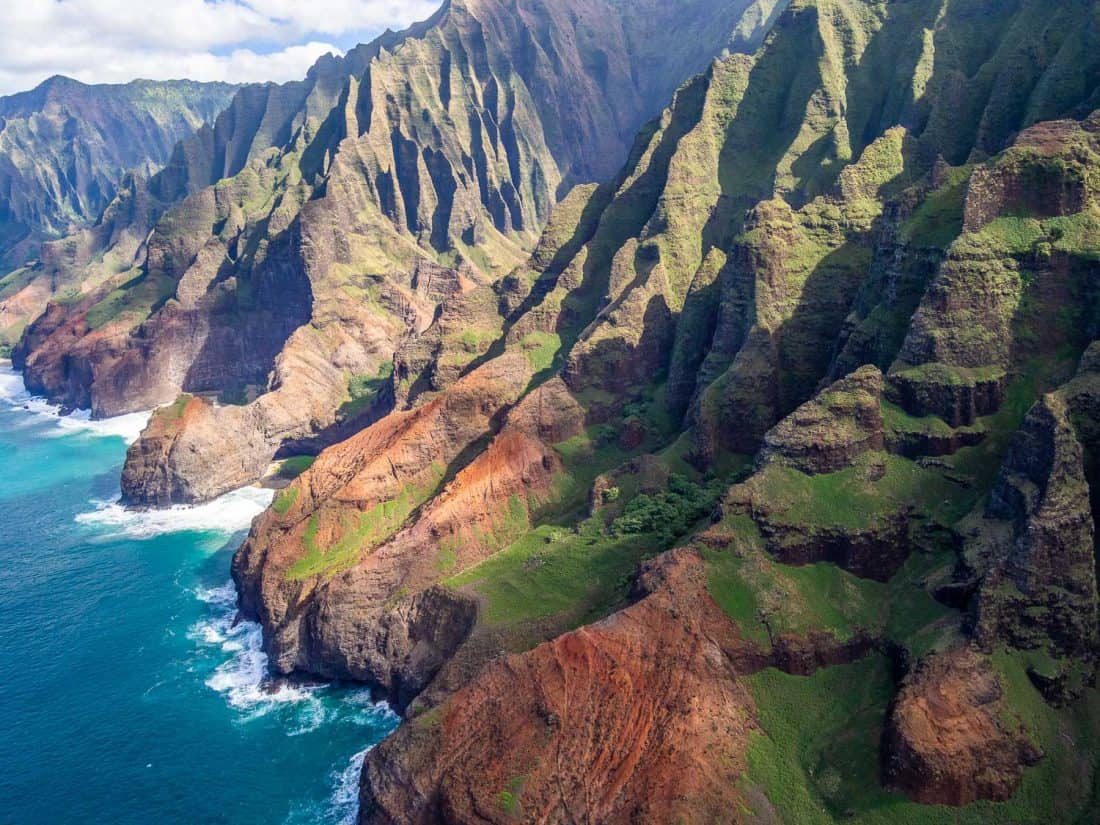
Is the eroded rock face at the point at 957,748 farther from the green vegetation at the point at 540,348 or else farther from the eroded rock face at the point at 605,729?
the green vegetation at the point at 540,348

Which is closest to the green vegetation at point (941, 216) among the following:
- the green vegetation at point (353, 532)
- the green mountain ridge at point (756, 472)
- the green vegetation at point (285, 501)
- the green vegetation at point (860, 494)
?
the green mountain ridge at point (756, 472)

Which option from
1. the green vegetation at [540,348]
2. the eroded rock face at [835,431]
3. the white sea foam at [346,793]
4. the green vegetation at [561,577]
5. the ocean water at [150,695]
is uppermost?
the green vegetation at [540,348]

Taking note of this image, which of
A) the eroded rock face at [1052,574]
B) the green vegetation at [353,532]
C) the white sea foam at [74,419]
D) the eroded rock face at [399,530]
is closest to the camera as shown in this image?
the eroded rock face at [1052,574]

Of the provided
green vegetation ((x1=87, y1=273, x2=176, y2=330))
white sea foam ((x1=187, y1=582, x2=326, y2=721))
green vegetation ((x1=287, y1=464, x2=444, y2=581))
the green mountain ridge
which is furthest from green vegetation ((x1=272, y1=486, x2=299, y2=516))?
green vegetation ((x1=87, y1=273, x2=176, y2=330))

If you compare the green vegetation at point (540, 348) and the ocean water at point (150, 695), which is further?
the green vegetation at point (540, 348)

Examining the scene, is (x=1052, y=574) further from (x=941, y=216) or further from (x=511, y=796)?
(x=941, y=216)

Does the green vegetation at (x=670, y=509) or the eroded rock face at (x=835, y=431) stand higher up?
the eroded rock face at (x=835, y=431)

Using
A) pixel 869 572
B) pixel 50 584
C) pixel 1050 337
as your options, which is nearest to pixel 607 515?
pixel 869 572

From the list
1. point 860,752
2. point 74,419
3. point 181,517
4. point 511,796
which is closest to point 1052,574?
point 860,752
